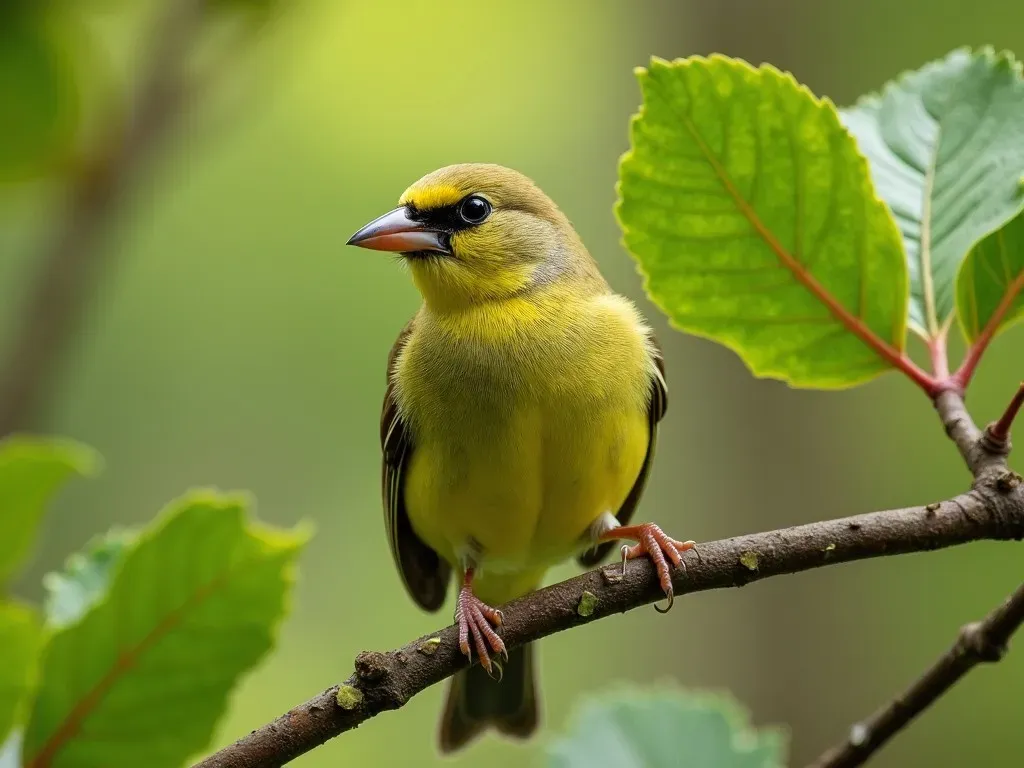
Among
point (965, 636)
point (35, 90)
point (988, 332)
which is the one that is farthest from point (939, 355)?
point (35, 90)

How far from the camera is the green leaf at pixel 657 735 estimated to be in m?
2.84

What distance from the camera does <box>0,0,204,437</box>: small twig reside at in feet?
12.3

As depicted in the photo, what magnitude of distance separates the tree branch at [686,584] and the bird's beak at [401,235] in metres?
1.62

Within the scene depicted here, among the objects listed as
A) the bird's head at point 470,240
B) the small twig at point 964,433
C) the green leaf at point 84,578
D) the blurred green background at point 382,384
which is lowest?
the blurred green background at point 382,384

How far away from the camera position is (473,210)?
3908 mm

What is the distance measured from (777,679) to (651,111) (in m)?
5.69

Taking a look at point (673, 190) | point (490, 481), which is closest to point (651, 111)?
point (673, 190)

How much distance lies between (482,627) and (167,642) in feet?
2.48

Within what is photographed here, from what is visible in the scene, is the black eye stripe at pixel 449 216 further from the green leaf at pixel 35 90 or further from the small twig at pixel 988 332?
the small twig at pixel 988 332

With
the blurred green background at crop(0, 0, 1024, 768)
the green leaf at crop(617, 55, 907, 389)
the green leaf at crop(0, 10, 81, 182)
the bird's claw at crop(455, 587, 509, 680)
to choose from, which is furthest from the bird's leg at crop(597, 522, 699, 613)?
the blurred green background at crop(0, 0, 1024, 768)

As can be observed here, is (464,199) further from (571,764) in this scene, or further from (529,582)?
(571,764)

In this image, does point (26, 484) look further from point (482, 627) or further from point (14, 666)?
point (482, 627)

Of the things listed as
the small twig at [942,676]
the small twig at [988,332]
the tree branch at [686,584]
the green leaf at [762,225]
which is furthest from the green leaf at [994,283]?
the small twig at [942,676]

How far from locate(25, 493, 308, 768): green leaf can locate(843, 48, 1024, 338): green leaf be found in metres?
1.42
